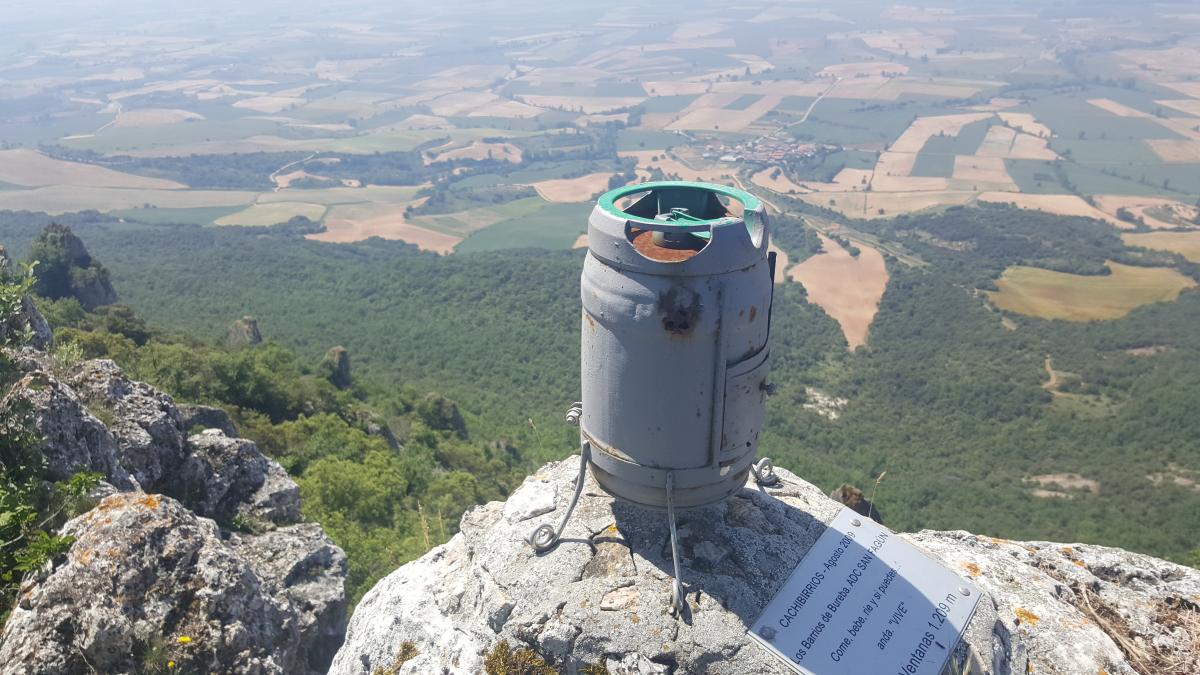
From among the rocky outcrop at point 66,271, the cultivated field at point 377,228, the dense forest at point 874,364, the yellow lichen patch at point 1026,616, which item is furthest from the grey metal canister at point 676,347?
the cultivated field at point 377,228

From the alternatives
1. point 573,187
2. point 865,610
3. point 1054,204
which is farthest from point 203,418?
point 1054,204

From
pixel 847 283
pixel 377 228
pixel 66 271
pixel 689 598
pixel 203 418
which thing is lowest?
pixel 847 283

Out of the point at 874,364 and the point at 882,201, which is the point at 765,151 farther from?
the point at 874,364

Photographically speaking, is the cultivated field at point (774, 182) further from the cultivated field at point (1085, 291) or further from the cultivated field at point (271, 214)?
the cultivated field at point (271, 214)

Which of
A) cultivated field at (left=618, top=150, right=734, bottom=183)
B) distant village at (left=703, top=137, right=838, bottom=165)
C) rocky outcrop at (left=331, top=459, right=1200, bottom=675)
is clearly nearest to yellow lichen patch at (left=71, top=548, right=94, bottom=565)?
rocky outcrop at (left=331, top=459, right=1200, bottom=675)

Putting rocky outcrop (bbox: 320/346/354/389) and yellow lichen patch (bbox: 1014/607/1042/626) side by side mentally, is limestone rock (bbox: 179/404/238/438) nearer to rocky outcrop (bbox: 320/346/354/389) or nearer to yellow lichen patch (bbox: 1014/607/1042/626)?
yellow lichen patch (bbox: 1014/607/1042/626)

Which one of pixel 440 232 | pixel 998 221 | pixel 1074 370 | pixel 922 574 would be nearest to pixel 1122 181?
pixel 998 221
